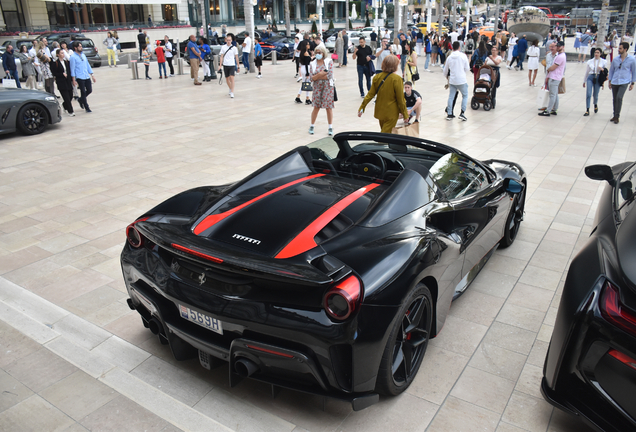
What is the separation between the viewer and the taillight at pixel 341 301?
2.59m

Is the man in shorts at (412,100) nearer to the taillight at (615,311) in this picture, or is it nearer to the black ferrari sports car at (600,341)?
the black ferrari sports car at (600,341)

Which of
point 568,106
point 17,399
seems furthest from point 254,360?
point 568,106

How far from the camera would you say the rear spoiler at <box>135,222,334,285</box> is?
261 cm

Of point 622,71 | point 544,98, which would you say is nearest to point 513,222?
point 622,71

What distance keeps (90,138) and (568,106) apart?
12.4 m

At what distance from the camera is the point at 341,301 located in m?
2.61

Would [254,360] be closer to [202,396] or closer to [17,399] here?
[202,396]

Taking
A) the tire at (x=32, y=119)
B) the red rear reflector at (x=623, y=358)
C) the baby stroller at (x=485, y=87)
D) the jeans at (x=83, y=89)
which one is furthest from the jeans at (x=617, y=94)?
the jeans at (x=83, y=89)

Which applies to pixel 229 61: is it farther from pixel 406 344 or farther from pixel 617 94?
pixel 406 344

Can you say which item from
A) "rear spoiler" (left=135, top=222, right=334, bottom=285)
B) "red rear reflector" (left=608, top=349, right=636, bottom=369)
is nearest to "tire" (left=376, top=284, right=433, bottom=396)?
"rear spoiler" (left=135, top=222, right=334, bottom=285)

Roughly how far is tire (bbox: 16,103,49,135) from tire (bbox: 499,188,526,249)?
9969 mm

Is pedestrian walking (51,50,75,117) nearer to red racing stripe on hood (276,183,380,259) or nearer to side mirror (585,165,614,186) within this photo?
red racing stripe on hood (276,183,380,259)

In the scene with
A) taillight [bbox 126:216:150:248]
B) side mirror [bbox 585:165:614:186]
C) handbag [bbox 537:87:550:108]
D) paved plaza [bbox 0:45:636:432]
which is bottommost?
paved plaza [bbox 0:45:636:432]

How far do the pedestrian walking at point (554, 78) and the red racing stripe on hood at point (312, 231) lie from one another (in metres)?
10.8
